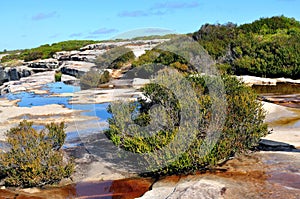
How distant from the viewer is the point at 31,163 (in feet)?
34.1

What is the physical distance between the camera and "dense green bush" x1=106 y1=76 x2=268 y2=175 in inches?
413

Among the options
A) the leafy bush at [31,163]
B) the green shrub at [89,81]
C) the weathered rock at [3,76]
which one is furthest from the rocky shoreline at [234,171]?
the weathered rock at [3,76]

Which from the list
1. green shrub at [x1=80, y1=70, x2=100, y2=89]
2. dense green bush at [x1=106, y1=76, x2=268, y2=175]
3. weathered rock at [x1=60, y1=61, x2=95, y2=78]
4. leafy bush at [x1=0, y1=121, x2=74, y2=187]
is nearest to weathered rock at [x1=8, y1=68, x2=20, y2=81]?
weathered rock at [x1=60, y1=61, x2=95, y2=78]

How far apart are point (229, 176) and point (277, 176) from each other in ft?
3.82

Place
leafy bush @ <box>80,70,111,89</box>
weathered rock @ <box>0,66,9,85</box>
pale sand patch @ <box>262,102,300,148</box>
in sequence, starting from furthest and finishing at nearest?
weathered rock @ <box>0,66,9,85</box>
leafy bush @ <box>80,70,111,89</box>
pale sand patch @ <box>262,102,300,148</box>

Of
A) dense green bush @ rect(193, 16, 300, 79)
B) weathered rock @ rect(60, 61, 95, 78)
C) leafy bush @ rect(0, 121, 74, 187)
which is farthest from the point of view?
weathered rock @ rect(60, 61, 95, 78)

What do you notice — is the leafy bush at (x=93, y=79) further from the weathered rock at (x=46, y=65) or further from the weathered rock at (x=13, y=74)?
the weathered rock at (x=13, y=74)

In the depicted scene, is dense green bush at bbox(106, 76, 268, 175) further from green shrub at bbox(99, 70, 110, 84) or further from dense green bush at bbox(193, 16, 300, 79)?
green shrub at bbox(99, 70, 110, 84)

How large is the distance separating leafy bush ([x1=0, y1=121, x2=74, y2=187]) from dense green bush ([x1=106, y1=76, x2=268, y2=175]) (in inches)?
75.1

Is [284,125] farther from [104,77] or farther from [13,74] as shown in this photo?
[13,74]

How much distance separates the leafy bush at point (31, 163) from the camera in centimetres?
1025

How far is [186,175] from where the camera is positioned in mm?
10453

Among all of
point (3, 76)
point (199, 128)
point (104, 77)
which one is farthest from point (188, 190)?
point (3, 76)

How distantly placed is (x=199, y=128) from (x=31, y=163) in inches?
174
